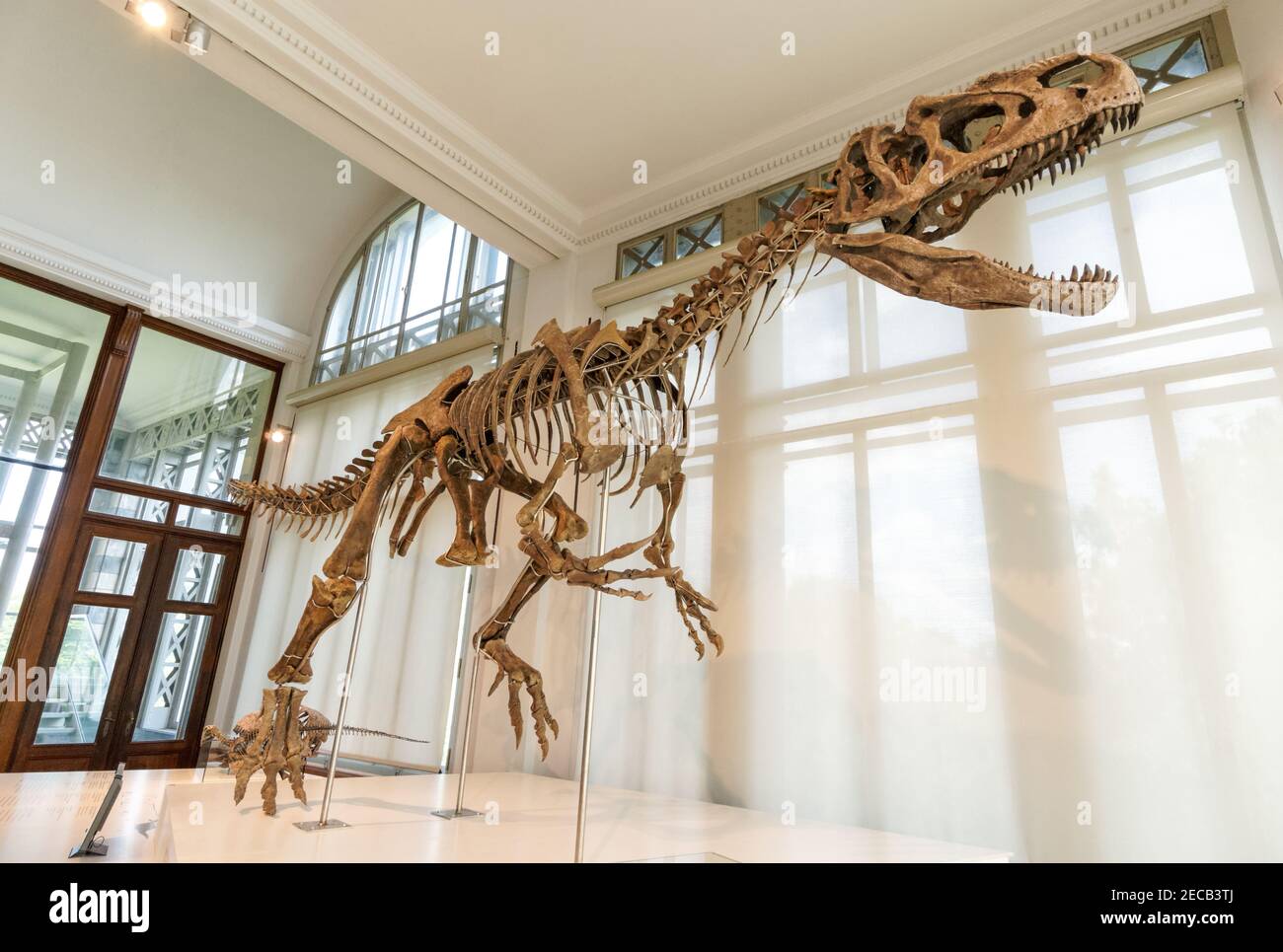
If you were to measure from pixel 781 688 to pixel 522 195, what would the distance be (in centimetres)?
387

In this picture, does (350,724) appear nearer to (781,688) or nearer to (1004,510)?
(781,688)

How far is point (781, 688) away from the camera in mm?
3666

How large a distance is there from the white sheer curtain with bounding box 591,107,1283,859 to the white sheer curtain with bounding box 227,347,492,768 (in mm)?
1746

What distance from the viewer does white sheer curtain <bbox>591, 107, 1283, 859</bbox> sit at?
8.87 feet

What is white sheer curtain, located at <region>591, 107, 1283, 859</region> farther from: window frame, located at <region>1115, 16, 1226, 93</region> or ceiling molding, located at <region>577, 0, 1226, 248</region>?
ceiling molding, located at <region>577, 0, 1226, 248</region>

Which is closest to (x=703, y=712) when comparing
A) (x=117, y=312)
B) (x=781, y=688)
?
(x=781, y=688)

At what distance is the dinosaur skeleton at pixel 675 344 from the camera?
1.91 meters

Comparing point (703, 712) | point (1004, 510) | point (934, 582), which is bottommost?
point (703, 712)

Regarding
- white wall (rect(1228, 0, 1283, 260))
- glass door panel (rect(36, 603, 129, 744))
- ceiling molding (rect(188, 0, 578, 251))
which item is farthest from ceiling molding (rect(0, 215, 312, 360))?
white wall (rect(1228, 0, 1283, 260))

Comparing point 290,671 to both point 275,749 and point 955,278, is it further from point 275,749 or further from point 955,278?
point 955,278

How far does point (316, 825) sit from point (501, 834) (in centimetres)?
71

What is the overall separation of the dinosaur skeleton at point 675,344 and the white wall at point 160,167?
4.37 m

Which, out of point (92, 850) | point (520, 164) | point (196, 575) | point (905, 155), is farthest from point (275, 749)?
point (196, 575)
